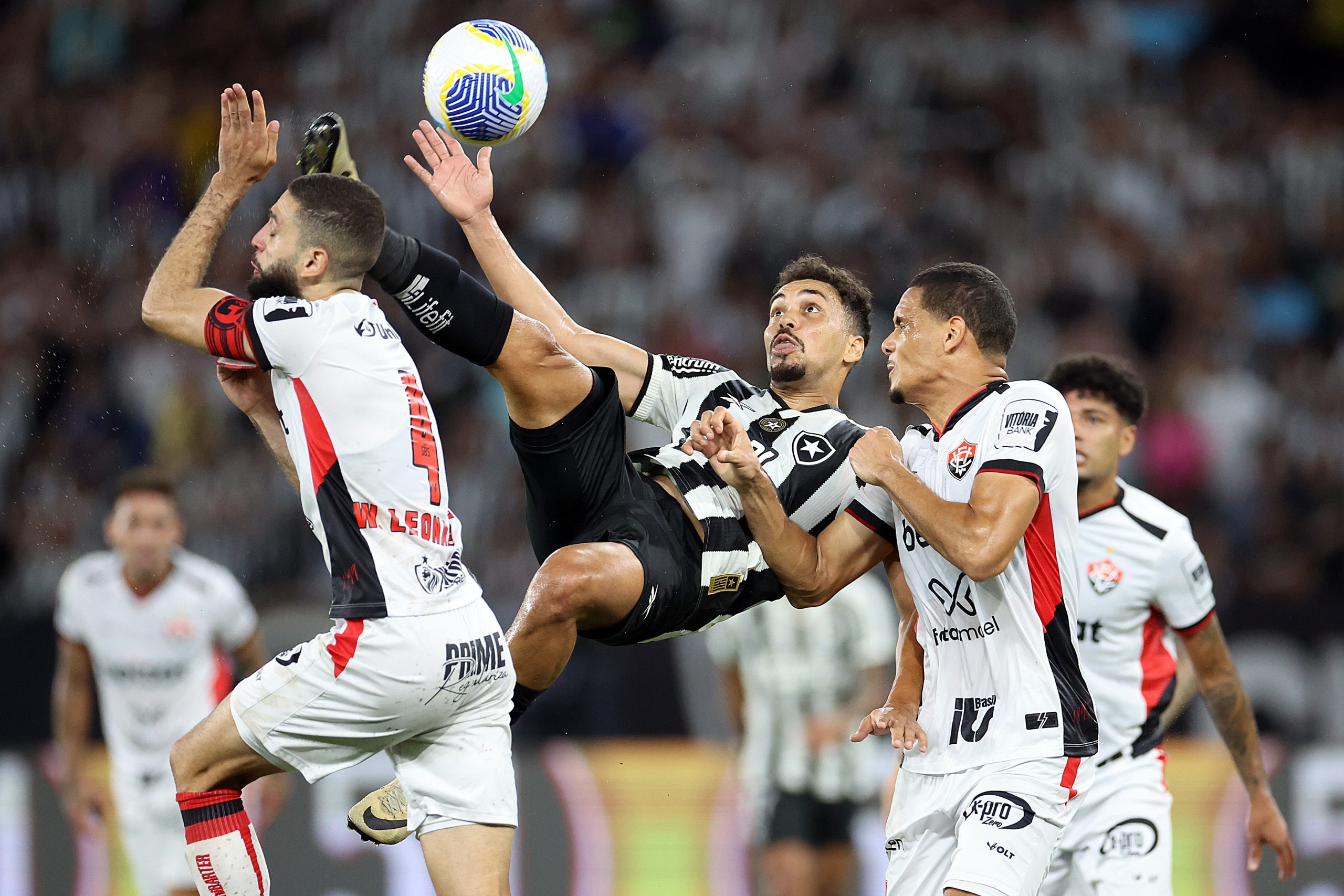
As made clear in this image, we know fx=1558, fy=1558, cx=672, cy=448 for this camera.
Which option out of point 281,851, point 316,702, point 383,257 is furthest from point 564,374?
point 281,851

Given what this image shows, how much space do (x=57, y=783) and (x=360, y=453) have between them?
5834 mm

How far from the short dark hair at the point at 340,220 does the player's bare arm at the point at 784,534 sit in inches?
49.0

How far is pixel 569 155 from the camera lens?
45.5 ft

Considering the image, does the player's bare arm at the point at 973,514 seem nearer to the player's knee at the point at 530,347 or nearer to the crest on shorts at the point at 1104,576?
the player's knee at the point at 530,347

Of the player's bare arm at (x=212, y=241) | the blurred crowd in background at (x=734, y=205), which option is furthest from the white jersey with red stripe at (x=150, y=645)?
the player's bare arm at (x=212, y=241)

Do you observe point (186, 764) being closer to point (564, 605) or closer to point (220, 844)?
point (220, 844)

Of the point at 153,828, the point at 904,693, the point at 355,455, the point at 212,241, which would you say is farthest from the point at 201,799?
the point at 153,828

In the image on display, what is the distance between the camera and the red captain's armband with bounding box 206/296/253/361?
15.8 ft

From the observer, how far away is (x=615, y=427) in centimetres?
584

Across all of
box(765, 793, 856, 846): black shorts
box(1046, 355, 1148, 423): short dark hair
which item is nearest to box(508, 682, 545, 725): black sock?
box(1046, 355, 1148, 423): short dark hair

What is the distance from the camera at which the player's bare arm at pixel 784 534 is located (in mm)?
5293

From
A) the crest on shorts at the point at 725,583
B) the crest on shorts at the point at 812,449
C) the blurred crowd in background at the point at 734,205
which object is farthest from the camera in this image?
the blurred crowd in background at the point at 734,205

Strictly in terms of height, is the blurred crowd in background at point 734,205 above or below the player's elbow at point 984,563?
above

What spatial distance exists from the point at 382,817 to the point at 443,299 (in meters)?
1.78
